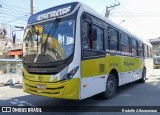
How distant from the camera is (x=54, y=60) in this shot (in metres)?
5.99

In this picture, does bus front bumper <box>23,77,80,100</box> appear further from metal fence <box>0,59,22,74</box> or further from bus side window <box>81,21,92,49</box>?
metal fence <box>0,59,22,74</box>

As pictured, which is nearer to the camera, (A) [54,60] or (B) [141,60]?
(A) [54,60]

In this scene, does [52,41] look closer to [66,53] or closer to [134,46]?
[66,53]

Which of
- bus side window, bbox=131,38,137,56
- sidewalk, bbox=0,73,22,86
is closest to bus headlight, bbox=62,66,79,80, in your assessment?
bus side window, bbox=131,38,137,56

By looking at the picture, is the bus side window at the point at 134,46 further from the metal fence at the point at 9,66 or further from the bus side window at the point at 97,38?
the metal fence at the point at 9,66

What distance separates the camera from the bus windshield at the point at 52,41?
19.5 feet

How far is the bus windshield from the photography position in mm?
5957

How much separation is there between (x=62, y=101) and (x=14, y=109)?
178 cm

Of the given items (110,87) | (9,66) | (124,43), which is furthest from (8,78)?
(110,87)

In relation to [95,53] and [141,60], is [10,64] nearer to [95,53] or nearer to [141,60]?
[141,60]

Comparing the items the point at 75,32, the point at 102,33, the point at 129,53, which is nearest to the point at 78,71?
the point at 75,32

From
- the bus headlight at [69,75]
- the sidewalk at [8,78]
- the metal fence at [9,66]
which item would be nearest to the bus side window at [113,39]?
the bus headlight at [69,75]

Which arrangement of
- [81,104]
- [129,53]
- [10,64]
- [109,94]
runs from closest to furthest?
[81,104] → [109,94] → [129,53] → [10,64]

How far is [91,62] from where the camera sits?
21.6ft
